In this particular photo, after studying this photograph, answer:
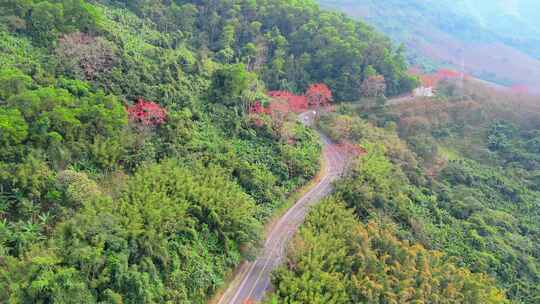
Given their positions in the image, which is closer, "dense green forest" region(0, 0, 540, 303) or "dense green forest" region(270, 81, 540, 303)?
"dense green forest" region(0, 0, 540, 303)

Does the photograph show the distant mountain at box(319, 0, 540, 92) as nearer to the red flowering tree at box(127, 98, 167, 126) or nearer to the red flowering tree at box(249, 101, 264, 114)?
the red flowering tree at box(249, 101, 264, 114)

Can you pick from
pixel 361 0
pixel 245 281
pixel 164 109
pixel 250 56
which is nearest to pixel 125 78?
pixel 164 109

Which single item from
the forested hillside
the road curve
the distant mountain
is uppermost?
the distant mountain

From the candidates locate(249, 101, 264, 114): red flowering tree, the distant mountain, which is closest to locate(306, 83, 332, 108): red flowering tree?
locate(249, 101, 264, 114): red flowering tree

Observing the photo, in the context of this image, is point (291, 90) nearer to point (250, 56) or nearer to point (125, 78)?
point (250, 56)

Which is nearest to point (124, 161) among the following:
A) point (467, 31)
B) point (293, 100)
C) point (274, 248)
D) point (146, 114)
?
point (146, 114)

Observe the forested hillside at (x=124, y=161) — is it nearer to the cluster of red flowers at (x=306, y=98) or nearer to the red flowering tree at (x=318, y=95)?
the cluster of red flowers at (x=306, y=98)
